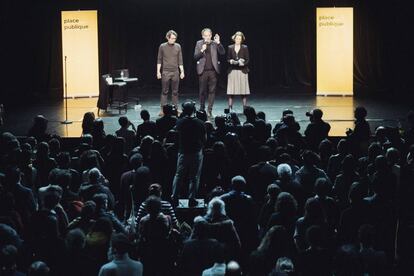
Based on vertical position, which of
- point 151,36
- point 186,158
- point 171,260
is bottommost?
point 171,260

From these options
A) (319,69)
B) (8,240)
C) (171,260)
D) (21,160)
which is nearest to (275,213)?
(171,260)

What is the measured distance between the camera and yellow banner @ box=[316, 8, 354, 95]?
1848cm

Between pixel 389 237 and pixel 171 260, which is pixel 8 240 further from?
pixel 389 237

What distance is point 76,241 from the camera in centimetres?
652

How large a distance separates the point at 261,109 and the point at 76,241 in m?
10.2

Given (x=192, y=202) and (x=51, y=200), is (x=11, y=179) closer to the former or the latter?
(x=51, y=200)

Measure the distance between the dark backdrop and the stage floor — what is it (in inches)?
64.4

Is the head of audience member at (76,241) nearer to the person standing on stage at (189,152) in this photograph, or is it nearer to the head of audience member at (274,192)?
the head of audience member at (274,192)

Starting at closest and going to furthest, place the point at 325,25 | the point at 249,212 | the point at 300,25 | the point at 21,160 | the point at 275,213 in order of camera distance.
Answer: the point at 275,213
the point at 249,212
the point at 21,160
the point at 325,25
the point at 300,25

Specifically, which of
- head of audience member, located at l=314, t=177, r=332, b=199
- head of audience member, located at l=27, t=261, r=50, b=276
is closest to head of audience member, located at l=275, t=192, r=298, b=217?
head of audience member, located at l=314, t=177, r=332, b=199

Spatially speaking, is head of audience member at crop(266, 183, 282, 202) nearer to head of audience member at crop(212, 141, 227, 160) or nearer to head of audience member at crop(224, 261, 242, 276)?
head of audience member at crop(212, 141, 227, 160)

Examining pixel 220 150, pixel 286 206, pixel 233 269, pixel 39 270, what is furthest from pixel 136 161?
pixel 233 269

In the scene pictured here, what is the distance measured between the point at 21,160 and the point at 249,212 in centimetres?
291

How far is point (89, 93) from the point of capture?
1864 cm
